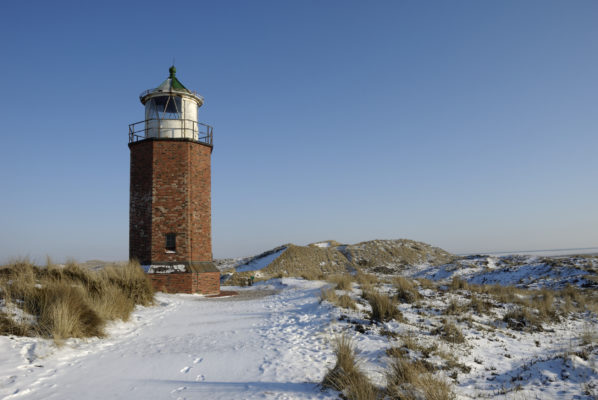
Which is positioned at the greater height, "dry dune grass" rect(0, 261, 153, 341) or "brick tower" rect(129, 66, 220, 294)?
"brick tower" rect(129, 66, 220, 294)

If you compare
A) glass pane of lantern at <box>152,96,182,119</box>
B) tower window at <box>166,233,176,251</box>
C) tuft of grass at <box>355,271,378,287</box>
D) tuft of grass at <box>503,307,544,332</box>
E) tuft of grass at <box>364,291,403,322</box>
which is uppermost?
glass pane of lantern at <box>152,96,182,119</box>

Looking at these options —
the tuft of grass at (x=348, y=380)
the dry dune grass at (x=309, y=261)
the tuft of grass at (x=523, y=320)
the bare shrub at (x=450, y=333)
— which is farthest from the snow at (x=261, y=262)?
the tuft of grass at (x=348, y=380)

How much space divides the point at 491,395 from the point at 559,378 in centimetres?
163

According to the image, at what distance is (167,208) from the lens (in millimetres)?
17047

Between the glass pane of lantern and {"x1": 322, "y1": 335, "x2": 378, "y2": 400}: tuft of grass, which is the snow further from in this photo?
{"x1": 322, "y1": 335, "x2": 378, "y2": 400}: tuft of grass

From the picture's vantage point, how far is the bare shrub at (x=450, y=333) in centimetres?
789

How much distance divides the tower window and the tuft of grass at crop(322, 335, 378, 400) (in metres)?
13.0

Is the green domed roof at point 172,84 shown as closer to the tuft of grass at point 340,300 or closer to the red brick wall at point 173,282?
the red brick wall at point 173,282

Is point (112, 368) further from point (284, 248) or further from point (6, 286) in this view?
point (284, 248)

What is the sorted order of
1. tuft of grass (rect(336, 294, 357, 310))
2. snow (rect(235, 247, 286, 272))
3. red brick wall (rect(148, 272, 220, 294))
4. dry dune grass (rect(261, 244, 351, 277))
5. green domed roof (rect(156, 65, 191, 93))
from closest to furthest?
tuft of grass (rect(336, 294, 357, 310))
red brick wall (rect(148, 272, 220, 294))
green domed roof (rect(156, 65, 191, 93))
dry dune grass (rect(261, 244, 351, 277))
snow (rect(235, 247, 286, 272))

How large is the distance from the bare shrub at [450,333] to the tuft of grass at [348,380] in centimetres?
337

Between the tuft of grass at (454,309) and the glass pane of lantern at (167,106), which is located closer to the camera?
the tuft of grass at (454,309)

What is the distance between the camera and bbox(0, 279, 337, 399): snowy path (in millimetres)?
4867

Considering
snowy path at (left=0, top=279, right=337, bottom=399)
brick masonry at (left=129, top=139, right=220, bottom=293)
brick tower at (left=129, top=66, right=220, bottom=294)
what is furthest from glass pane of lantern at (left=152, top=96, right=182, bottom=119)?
snowy path at (left=0, top=279, right=337, bottom=399)
